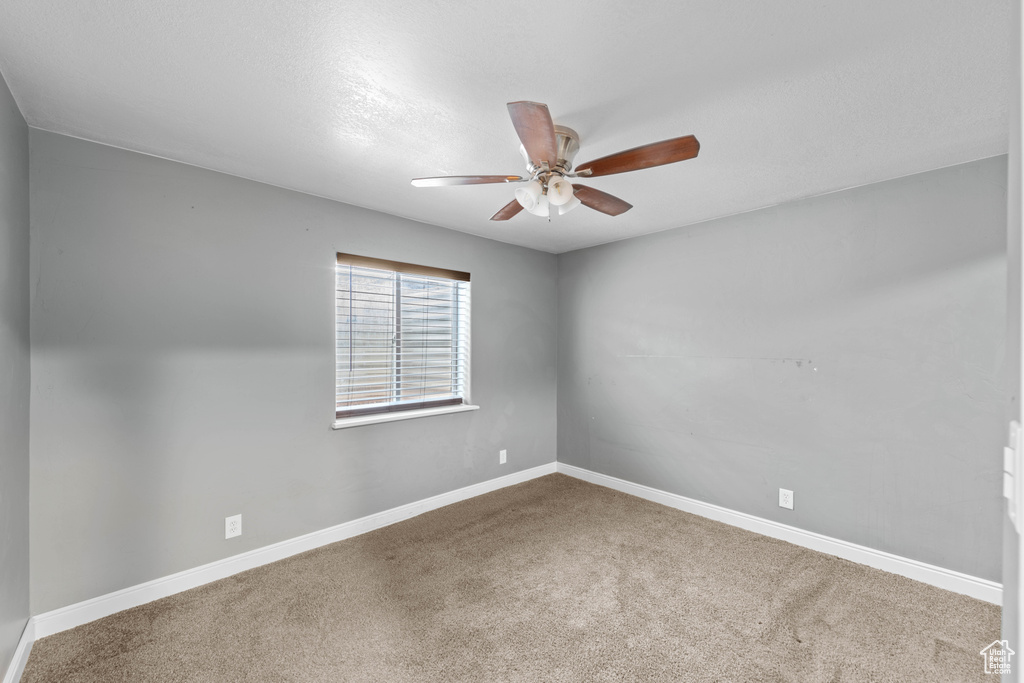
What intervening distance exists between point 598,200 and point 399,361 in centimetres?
192

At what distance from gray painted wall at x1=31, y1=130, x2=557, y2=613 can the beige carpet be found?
32 centimetres

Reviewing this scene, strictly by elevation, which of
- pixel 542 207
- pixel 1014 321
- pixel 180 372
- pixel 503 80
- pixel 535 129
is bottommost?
pixel 180 372

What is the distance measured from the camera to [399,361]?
3.24 m

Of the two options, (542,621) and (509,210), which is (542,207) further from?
(542,621)

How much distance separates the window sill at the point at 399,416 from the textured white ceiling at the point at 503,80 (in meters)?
1.58

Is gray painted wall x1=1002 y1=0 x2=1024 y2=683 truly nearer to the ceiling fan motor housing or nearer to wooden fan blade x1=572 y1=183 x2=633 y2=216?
the ceiling fan motor housing

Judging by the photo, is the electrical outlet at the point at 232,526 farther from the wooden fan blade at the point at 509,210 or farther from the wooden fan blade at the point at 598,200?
the wooden fan blade at the point at 598,200

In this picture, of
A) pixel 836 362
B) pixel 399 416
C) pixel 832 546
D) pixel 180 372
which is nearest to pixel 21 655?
pixel 180 372

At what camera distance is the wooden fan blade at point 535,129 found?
1384 millimetres

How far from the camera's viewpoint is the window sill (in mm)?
2859

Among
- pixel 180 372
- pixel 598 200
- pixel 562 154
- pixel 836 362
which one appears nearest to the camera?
pixel 562 154

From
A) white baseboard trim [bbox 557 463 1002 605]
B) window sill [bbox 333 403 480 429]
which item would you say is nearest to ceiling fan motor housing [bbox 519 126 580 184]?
window sill [bbox 333 403 480 429]

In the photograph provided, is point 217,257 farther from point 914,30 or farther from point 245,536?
point 914,30

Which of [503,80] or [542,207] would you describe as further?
[542,207]
